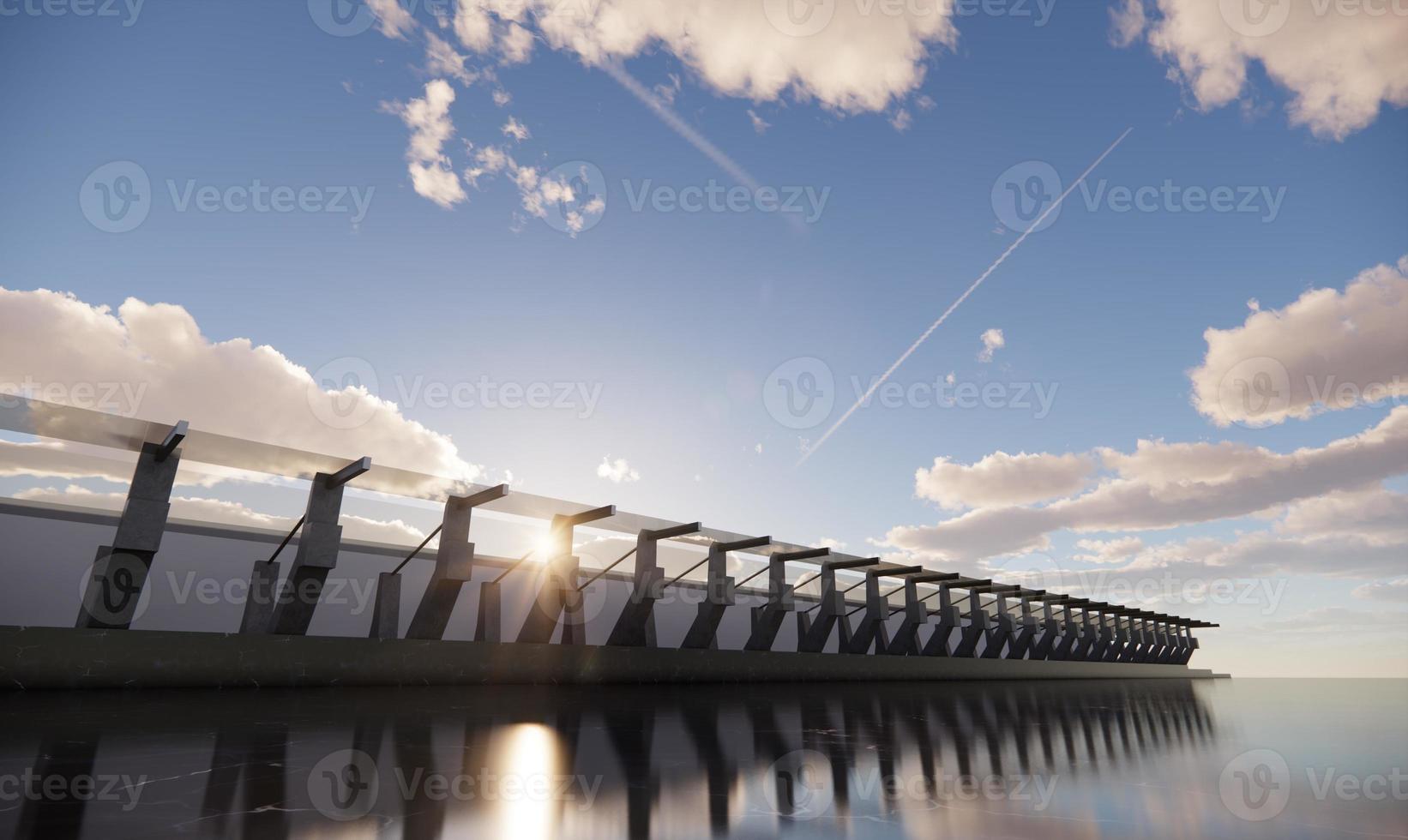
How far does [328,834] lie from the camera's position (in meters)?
2.77

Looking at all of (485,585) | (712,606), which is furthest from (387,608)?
(712,606)

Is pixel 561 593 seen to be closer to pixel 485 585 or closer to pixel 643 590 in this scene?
pixel 485 585

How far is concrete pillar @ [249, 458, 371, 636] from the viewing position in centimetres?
1278

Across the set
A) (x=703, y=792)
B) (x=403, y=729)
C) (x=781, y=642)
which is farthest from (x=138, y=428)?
(x=781, y=642)

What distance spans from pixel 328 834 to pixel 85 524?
22.4m

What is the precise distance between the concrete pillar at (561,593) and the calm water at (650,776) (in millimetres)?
8045

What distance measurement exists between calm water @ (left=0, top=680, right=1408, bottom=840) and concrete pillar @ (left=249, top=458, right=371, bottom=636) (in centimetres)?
408

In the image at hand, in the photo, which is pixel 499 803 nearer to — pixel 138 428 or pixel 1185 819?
pixel 1185 819

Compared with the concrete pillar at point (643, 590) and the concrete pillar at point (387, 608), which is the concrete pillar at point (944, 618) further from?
the concrete pillar at point (387, 608)

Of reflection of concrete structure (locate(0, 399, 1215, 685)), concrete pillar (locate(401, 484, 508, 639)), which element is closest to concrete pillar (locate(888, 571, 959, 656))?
reflection of concrete structure (locate(0, 399, 1215, 685))

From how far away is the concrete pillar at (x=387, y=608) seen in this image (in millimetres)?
14703

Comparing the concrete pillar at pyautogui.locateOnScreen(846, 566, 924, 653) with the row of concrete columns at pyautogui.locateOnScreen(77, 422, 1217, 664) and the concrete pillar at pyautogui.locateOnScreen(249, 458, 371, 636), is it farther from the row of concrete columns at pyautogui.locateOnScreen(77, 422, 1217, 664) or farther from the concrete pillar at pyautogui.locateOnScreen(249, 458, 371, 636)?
the concrete pillar at pyautogui.locateOnScreen(249, 458, 371, 636)

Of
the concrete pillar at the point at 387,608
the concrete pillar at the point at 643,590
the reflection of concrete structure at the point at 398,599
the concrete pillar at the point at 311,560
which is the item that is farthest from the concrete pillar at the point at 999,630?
the concrete pillar at the point at 311,560

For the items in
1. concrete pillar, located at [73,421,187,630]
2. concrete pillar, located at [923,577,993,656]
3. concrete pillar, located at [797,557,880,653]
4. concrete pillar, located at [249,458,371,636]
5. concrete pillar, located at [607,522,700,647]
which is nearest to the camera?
concrete pillar, located at [73,421,187,630]
